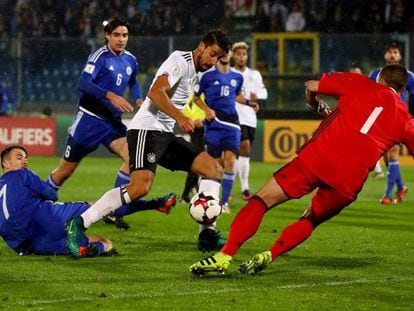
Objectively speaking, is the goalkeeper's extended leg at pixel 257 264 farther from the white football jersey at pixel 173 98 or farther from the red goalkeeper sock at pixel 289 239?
the white football jersey at pixel 173 98

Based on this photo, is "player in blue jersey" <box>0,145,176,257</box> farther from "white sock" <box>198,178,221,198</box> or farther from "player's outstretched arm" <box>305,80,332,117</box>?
"player's outstretched arm" <box>305,80,332,117</box>

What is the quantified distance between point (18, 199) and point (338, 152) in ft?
9.58

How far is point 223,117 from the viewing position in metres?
16.6

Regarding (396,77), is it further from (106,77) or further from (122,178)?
(106,77)

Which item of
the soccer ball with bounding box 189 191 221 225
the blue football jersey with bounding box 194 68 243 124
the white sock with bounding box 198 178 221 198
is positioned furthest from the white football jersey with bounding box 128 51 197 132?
the blue football jersey with bounding box 194 68 243 124

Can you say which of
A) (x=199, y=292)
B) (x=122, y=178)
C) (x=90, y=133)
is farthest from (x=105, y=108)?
(x=199, y=292)

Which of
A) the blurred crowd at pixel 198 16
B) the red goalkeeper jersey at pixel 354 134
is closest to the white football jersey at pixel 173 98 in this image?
the red goalkeeper jersey at pixel 354 134

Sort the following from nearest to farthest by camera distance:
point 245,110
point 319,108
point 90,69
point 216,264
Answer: point 216,264
point 319,108
point 90,69
point 245,110

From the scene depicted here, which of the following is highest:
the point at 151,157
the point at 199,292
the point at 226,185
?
the point at 151,157

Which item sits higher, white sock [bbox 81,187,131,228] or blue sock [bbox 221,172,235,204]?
white sock [bbox 81,187,131,228]

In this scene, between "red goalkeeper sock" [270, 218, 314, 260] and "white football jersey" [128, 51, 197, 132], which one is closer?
"red goalkeeper sock" [270, 218, 314, 260]

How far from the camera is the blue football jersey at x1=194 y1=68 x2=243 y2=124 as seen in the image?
16656 mm

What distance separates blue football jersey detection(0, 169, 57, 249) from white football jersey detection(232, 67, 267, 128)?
25.4ft

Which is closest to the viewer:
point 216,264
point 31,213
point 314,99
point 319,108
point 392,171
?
point 216,264
